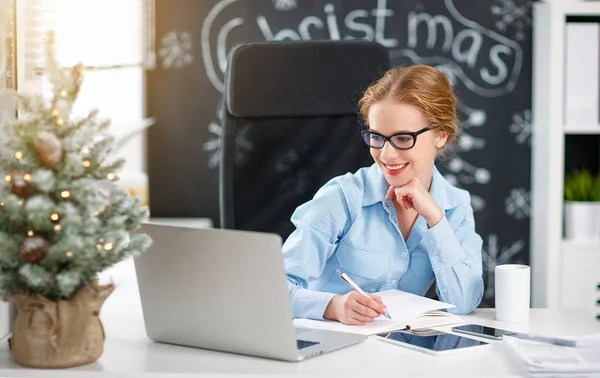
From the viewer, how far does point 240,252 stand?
1170mm

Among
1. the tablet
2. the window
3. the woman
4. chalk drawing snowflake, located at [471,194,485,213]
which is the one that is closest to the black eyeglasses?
the woman

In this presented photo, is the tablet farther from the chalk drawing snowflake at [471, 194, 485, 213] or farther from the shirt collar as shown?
the chalk drawing snowflake at [471, 194, 485, 213]

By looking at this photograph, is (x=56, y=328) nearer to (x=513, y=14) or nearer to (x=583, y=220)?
(x=583, y=220)

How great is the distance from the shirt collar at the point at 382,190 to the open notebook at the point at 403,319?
26 cm

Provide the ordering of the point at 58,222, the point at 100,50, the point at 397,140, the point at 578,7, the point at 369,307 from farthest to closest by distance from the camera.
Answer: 1. the point at 578,7
2. the point at 100,50
3. the point at 397,140
4. the point at 369,307
5. the point at 58,222

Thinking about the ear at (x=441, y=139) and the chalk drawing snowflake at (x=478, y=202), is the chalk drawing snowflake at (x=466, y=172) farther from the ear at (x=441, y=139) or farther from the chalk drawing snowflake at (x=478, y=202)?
the ear at (x=441, y=139)

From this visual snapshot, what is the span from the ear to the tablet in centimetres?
53

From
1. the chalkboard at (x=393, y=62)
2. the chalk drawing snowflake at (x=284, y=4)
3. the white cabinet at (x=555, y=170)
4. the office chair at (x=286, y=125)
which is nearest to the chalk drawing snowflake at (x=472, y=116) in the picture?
the chalkboard at (x=393, y=62)

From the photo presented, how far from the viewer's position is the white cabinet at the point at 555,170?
314 centimetres

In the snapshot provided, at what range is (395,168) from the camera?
166 centimetres

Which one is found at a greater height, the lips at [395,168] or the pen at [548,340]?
the lips at [395,168]

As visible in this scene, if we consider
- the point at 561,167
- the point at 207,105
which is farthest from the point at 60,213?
the point at 561,167

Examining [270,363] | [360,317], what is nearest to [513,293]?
[360,317]

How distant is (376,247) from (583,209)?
173cm
